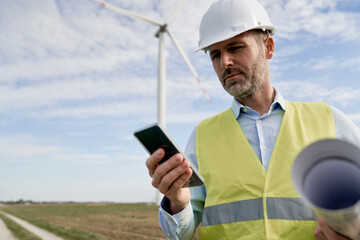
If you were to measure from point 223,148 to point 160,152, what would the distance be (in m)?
0.95

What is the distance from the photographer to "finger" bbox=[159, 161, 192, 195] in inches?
95.5

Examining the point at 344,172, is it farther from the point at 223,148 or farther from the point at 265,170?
the point at 223,148

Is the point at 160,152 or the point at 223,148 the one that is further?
the point at 223,148

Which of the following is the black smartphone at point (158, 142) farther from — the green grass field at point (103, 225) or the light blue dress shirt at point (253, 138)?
the green grass field at point (103, 225)

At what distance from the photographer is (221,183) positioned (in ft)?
10.0

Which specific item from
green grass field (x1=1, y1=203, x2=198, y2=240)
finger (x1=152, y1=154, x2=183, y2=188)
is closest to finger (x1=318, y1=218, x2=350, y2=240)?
finger (x1=152, y1=154, x2=183, y2=188)

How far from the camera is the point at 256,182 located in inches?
115

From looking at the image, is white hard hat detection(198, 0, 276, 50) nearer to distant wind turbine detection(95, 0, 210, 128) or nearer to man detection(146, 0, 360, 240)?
man detection(146, 0, 360, 240)

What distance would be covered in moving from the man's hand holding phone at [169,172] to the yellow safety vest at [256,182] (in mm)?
524

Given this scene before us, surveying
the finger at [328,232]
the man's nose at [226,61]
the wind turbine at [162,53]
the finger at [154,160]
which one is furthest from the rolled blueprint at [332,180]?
the wind turbine at [162,53]

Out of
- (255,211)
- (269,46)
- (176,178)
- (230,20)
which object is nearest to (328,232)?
(255,211)

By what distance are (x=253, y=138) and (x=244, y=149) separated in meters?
0.17

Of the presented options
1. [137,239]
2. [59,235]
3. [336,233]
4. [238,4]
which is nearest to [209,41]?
[238,4]

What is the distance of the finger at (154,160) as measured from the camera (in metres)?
2.45
